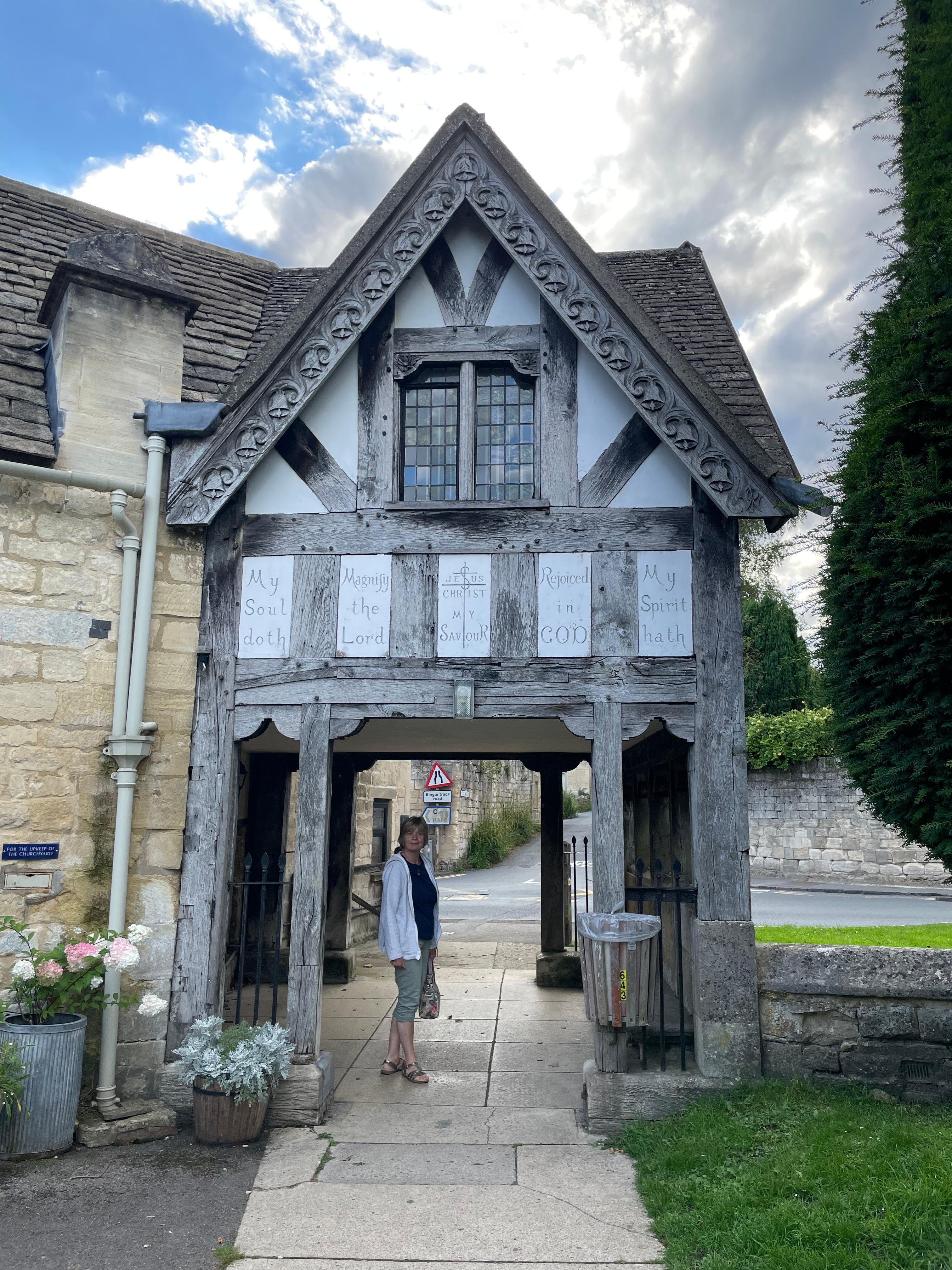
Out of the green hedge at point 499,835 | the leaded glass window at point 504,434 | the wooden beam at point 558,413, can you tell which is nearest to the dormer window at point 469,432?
the leaded glass window at point 504,434

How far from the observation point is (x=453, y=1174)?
4.74m

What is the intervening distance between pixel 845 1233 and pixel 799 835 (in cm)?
1828

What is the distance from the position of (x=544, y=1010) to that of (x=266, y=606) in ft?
16.0

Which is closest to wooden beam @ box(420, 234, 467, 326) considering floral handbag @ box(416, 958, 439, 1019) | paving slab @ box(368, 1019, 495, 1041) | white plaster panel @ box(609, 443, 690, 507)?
white plaster panel @ box(609, 443, 690, 507)

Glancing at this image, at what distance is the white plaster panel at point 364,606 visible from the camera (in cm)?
598

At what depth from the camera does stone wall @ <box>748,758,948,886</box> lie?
19734mm

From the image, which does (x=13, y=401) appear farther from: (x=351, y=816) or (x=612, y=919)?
(x=351, y=816)

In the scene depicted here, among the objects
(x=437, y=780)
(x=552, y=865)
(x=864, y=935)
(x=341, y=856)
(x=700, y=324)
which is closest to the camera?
(x=700, y=324)

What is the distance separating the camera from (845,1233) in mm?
3494

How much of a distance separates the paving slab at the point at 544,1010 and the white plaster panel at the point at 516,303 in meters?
5.65

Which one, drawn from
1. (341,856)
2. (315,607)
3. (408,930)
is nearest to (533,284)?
(315,607)

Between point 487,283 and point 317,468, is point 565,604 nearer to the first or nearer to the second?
point 317,468

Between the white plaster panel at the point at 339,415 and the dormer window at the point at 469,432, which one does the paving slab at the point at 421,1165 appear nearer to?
the dormer window at the point at 469,432

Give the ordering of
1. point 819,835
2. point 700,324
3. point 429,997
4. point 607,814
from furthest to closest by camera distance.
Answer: point 819,835 < point 700,324 < point 429,997 < point 607,814
